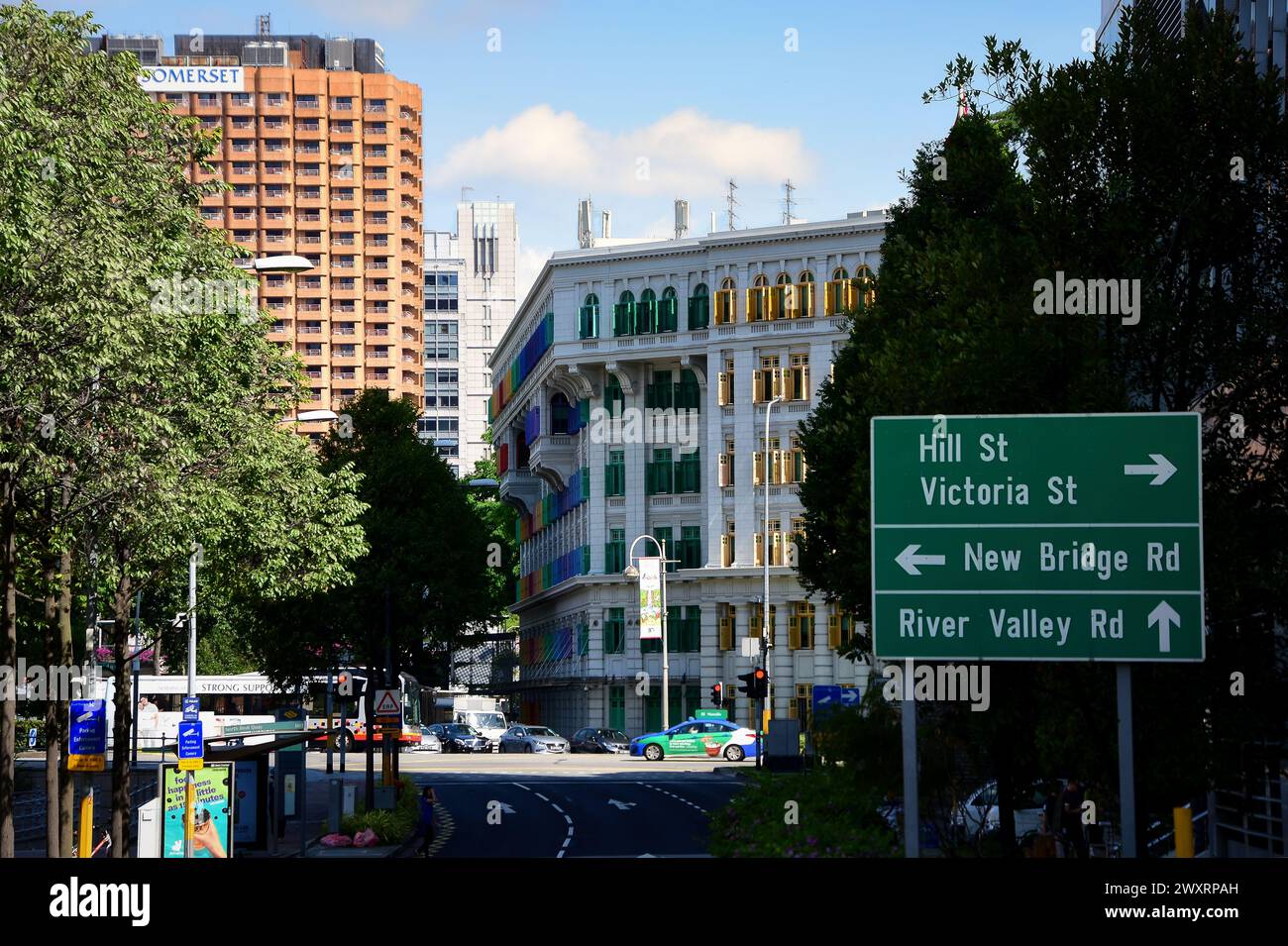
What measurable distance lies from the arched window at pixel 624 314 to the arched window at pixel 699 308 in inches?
137

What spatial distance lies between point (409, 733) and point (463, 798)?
104 ft

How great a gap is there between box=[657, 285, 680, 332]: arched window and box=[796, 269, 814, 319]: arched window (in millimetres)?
7152

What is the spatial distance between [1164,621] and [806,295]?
71.0 meters

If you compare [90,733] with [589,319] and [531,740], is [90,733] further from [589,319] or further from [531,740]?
[589,319]

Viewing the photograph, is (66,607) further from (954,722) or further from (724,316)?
(724,316)

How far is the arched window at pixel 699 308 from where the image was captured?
284ft

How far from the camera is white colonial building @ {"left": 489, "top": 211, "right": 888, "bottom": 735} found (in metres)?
82.9

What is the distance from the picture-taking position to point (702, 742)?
72.5 meters

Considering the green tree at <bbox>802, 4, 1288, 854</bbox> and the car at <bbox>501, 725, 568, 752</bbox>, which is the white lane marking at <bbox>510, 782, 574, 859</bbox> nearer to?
the green tree at <bbox>802, 4, 1288, 854</bbox>

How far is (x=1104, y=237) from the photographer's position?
18.0m

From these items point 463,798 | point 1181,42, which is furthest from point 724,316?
point 1181,42

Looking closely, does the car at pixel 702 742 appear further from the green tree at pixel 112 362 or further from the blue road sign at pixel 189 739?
the blue road sign at pixel 189 739

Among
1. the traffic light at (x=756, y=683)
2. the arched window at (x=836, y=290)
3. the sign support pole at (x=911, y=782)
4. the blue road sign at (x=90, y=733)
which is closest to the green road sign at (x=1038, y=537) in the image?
the sign support pole at (x=911, y=782)

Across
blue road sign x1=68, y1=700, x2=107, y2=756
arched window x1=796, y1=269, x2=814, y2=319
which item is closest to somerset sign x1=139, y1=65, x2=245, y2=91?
arched window x1=796, y1=269, x2=814, y2=319
